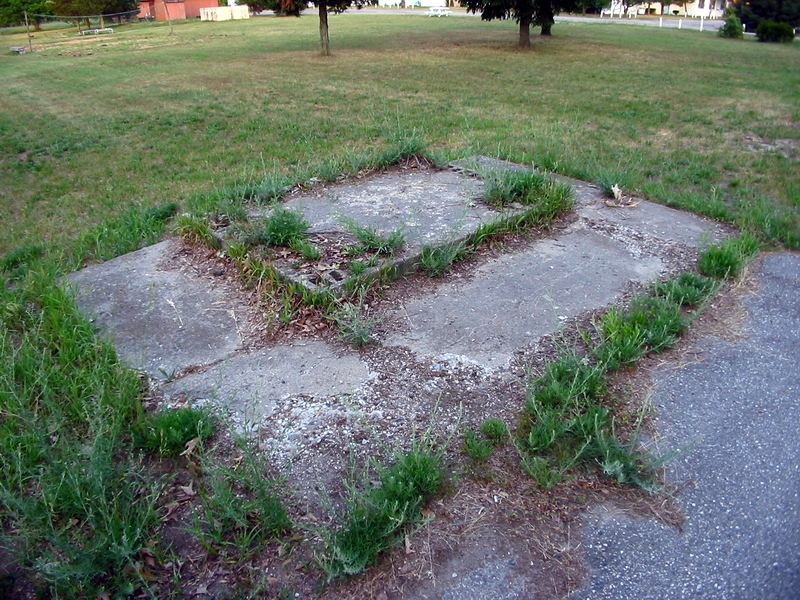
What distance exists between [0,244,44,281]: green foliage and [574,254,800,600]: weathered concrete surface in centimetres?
477

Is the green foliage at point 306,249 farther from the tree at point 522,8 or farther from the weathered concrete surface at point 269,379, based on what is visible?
the tree at point 522,8

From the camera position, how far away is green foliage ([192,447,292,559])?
248 centimetres

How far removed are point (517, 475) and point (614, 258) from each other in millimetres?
2483

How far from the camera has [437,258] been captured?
14.9 feet

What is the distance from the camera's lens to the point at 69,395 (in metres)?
3.30

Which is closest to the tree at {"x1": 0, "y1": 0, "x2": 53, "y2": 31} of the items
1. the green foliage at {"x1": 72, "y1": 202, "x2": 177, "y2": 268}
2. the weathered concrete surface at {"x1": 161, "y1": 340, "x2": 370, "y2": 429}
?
the green foliage at {"x1": 72, "y1": 202, "x2": 177, "y2": 268}

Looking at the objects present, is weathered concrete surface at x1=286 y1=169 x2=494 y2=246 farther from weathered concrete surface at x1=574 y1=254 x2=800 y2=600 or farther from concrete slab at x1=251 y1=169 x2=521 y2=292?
weathered concrete surface at x1=574 y1=254 x2=800 y2=600

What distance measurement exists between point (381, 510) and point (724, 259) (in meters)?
3.32

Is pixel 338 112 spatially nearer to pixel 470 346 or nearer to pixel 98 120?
pixel 98 120

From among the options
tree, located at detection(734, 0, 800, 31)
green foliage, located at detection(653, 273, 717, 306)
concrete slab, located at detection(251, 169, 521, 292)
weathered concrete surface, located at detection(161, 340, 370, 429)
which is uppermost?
tree, located at detection(734, 0, 800, 31)

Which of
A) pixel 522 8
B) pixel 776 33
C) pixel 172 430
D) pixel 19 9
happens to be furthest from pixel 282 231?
pixel 19 9

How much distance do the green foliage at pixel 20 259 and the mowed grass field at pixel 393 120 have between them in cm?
38

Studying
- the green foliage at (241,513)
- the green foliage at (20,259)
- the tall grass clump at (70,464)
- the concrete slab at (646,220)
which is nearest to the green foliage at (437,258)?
the concrete slab at (646,220)

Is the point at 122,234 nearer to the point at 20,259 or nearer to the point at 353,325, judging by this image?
the point at 20,259
